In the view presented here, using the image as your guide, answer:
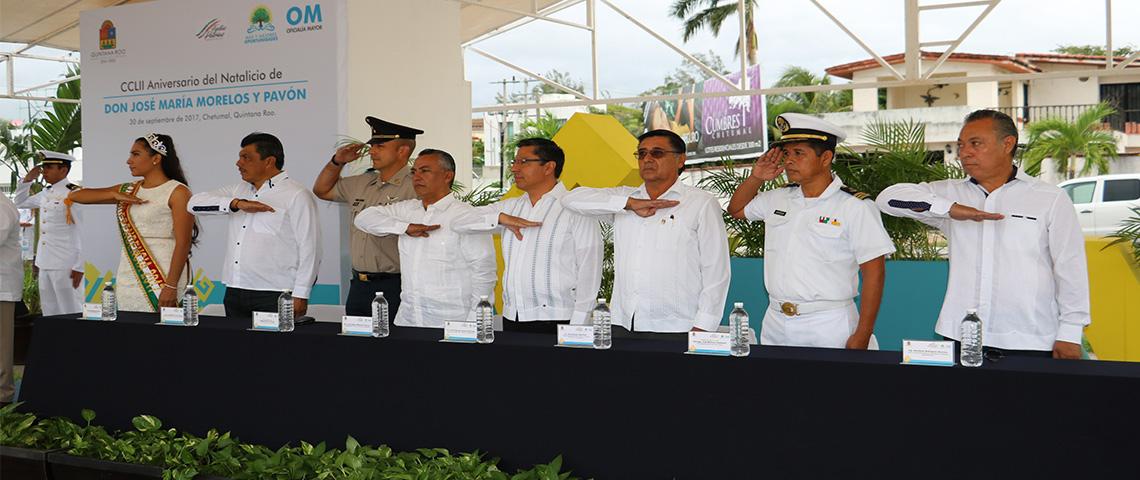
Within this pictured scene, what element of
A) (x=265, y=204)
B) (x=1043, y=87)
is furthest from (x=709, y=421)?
(x=1043, y=87)

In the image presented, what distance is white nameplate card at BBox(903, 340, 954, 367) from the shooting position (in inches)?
88.0

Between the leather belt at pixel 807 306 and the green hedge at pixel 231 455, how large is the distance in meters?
0.92

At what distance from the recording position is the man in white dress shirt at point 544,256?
11.6 feet

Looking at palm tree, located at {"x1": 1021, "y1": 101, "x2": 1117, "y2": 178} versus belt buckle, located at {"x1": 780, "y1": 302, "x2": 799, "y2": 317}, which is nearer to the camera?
belt buckle, located at {"x1": 780, "y1": 302, "x2": 799, "y2": 317}

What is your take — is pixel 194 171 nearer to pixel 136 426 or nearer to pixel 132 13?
pixel 132 13

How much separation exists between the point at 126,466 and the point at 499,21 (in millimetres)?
8595

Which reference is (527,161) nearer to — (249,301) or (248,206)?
(248,206)

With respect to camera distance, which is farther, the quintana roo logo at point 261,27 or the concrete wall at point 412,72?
the quintana roo logo at point 261,27

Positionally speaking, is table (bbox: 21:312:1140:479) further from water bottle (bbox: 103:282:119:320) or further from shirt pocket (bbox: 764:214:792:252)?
shirt pocket (bbox: 764:214:792:252)

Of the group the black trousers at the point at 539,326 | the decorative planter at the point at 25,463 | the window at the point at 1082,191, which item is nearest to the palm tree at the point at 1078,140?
the window at the point at 1082,191

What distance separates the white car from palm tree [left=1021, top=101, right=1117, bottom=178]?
8.40 meters

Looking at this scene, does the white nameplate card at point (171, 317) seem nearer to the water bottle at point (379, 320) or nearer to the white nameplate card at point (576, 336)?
the water bottle at point (379, 320)

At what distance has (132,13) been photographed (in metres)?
6.09

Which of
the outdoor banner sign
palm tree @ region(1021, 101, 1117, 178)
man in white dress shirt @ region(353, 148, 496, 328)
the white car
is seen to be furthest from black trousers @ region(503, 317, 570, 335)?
→ the outdoor banner sign
